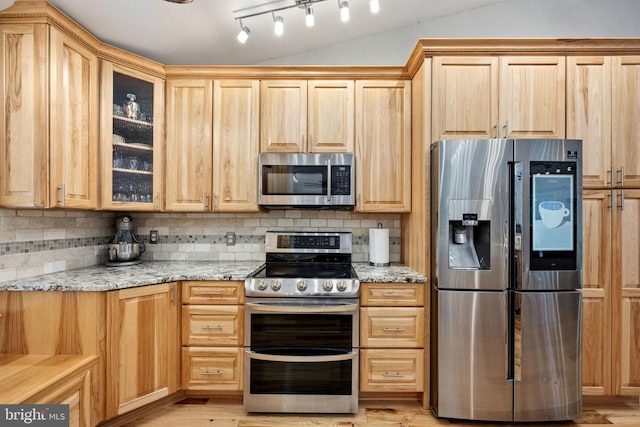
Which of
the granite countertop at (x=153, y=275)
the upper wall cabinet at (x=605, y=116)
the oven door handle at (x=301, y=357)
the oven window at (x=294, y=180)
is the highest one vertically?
the upper wall cabinet at (x=605, y=116)

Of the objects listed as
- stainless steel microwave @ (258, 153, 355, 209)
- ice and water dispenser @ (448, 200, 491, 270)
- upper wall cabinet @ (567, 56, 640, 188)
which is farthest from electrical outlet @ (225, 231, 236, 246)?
upper wall cabinet @ (567, 56, 640, 188)

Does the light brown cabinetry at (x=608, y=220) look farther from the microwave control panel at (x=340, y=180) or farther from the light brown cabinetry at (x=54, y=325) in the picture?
the light brown cabinetry at (x=54, y=325)

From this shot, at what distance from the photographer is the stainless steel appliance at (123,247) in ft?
8.70

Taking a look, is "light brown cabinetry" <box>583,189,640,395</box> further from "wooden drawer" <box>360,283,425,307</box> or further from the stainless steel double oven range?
the stainless steel double oven range

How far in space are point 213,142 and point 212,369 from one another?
1680 millimetres

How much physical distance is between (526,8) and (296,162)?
7.86ft

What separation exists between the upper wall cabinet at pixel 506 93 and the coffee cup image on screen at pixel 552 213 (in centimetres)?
51

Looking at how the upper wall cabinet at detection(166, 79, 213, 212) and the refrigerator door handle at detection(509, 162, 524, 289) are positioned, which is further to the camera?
the upper wall cabinet at detection(166, 79, 213, 212)

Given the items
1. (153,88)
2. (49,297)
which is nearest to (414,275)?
(49,297)

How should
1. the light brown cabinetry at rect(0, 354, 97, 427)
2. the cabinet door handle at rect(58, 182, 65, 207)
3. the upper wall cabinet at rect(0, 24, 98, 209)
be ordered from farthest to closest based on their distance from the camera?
the cabinet door handle at rect(58, 182, 65, 207) → the upper wall cabinet at rect(0, 24, 98, 209) → the light brown cabinetry at rect(0, 354, 97, 427)

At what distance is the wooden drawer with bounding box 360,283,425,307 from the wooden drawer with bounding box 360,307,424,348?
34 mm

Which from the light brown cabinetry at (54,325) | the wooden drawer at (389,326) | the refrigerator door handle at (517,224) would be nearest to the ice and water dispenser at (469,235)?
the refrigerator door handle at (517,224)

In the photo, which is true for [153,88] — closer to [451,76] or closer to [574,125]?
[451,76]

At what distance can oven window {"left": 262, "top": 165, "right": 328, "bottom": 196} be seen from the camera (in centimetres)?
265
